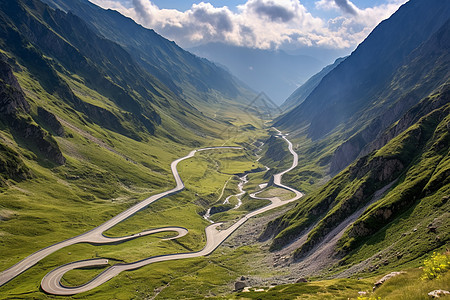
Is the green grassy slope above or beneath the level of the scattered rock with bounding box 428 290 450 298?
above

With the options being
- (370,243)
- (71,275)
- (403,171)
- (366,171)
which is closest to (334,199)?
(366,171)

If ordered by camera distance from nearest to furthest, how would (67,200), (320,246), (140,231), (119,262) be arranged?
(320,246) → (119,262) → (140,231) → (67,200)

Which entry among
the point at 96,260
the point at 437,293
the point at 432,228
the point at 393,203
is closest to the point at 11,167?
the point at 96,260

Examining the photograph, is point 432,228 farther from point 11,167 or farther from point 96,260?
point 11,167

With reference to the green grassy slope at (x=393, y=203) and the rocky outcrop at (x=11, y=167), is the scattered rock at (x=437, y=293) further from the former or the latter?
the rocky outcrop at (x=11, y=167)

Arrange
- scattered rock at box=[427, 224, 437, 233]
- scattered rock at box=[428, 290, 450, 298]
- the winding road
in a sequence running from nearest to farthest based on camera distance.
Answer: scattered rock at box=[428, 290, 450, 298] → scattered rock at box=[427, 224, 437, 233] → the winding road

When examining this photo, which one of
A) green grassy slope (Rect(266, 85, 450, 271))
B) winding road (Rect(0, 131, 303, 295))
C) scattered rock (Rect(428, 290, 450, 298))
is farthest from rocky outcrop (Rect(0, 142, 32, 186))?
scattered rock (Rect(428, 290, 450, 298))

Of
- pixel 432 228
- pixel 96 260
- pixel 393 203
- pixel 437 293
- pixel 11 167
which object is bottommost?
pixel 437 293

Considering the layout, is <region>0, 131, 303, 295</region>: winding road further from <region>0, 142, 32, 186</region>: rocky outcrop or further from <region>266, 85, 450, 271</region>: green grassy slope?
<region>0, 142, 32, 186</region>: rocky outcrop

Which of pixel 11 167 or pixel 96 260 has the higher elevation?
pixel 11 167

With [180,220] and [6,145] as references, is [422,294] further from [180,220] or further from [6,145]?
[6,145]

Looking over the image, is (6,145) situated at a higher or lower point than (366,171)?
higher
